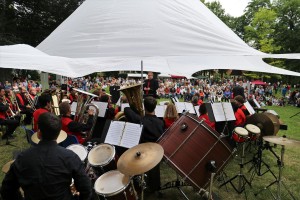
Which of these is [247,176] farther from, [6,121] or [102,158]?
[6,121]

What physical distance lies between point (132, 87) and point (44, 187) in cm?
266

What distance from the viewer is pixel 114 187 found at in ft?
11.0

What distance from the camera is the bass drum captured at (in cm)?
397

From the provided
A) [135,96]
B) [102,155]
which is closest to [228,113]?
[135,96]

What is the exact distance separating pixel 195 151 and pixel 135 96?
1.58 meters

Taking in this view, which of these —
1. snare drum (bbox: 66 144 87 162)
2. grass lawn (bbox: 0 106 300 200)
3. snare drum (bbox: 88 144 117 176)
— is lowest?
grass lawn (bbox: 0 106 300 200)

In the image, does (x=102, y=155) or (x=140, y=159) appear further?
(x=102, y=155)

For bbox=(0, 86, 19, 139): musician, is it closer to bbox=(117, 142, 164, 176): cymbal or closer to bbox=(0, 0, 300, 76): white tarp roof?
bbox=(0, 0, 300, 76): white tarp roof

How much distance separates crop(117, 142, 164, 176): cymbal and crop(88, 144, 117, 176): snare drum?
428 mm

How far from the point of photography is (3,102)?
8.67m

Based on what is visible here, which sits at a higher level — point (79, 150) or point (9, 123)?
point (79, 150)

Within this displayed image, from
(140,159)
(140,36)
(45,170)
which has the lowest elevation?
(140,159)

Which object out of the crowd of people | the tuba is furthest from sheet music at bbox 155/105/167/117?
the tuba

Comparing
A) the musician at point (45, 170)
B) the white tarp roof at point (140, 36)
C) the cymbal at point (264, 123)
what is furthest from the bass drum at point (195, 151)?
the cymbal at point (264, 123)
